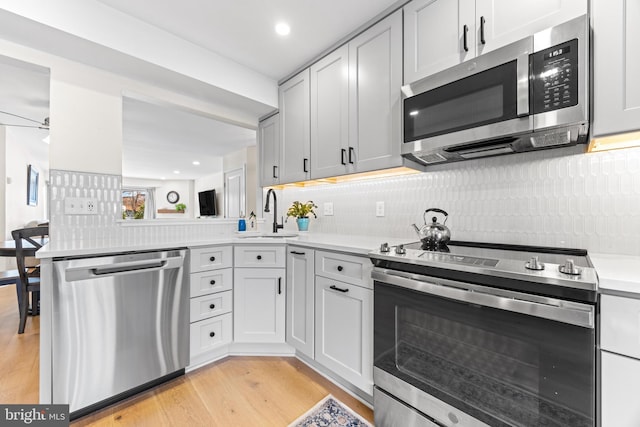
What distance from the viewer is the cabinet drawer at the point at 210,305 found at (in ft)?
6.35

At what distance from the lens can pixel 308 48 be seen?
87.0 inches

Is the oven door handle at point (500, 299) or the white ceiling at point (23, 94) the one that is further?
the white ceiling at point (23, 94)

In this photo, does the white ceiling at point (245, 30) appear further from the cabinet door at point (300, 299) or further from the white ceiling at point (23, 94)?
the cabinet door at point (300, 299)

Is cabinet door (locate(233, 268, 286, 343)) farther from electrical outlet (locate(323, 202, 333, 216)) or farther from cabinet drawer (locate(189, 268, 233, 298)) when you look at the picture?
electrical outlet (locate(323, 202, 333, 216))

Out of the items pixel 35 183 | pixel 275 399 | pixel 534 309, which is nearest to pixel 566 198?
pixel 534 309

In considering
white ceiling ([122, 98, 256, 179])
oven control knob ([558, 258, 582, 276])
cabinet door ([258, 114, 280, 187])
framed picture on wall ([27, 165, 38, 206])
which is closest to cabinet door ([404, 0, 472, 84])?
oven control knob ([558, 258, 582, 276])

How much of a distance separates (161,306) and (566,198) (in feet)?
7.91

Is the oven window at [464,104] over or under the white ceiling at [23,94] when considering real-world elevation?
under

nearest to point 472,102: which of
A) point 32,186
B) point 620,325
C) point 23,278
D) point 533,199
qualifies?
point 533,199

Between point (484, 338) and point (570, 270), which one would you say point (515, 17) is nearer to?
point (570, 270)

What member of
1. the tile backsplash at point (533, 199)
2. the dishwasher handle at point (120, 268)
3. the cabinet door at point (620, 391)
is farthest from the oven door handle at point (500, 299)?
the dishwasher handle at point (120, 268)

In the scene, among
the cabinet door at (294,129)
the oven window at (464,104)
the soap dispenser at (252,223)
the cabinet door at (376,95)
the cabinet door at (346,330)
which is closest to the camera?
the oven window at (464,104)

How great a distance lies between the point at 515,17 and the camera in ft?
4.21

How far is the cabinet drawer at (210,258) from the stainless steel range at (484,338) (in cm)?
118
